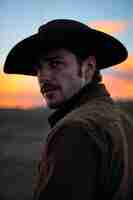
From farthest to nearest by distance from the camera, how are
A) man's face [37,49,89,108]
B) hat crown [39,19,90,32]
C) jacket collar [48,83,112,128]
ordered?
hat crown [39,19,90,32]
man's face [37,49,89,108]
jacket collar [48,83,112,128]

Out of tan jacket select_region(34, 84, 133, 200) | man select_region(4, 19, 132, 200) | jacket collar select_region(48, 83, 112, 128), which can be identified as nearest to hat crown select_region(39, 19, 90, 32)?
man select_region(4, 19, 132, 200)

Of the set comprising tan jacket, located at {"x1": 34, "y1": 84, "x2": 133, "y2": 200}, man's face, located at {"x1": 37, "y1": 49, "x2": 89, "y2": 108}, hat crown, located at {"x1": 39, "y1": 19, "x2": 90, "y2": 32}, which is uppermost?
hat crown, located at {"x1": 39, "y1": 19, "x2": 90, "y2": 32}

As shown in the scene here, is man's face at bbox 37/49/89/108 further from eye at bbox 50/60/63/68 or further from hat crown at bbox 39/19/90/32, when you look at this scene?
hat crown at bbox 39/19/90/32

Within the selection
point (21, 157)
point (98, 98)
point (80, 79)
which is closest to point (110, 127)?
point (98, 98)

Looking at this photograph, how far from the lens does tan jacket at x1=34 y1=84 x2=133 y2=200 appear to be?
4.52 ft

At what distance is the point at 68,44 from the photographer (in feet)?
5.90

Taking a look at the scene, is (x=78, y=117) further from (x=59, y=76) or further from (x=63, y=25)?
(x=63, y=25)

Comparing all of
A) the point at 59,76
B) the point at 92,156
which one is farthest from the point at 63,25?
the point at 92,156

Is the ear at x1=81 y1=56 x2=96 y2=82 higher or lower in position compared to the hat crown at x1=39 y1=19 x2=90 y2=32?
lower

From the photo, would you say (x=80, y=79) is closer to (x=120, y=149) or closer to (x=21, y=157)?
(x=120, y=149)

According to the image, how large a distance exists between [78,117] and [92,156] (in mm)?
138

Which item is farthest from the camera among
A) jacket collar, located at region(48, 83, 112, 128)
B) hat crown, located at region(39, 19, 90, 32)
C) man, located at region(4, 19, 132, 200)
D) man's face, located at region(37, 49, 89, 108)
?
hat crown, located at region(39, 19, 90, 32)

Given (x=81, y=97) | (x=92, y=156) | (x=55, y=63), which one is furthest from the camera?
(x=55, y=63)

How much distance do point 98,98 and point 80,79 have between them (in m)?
0.15
